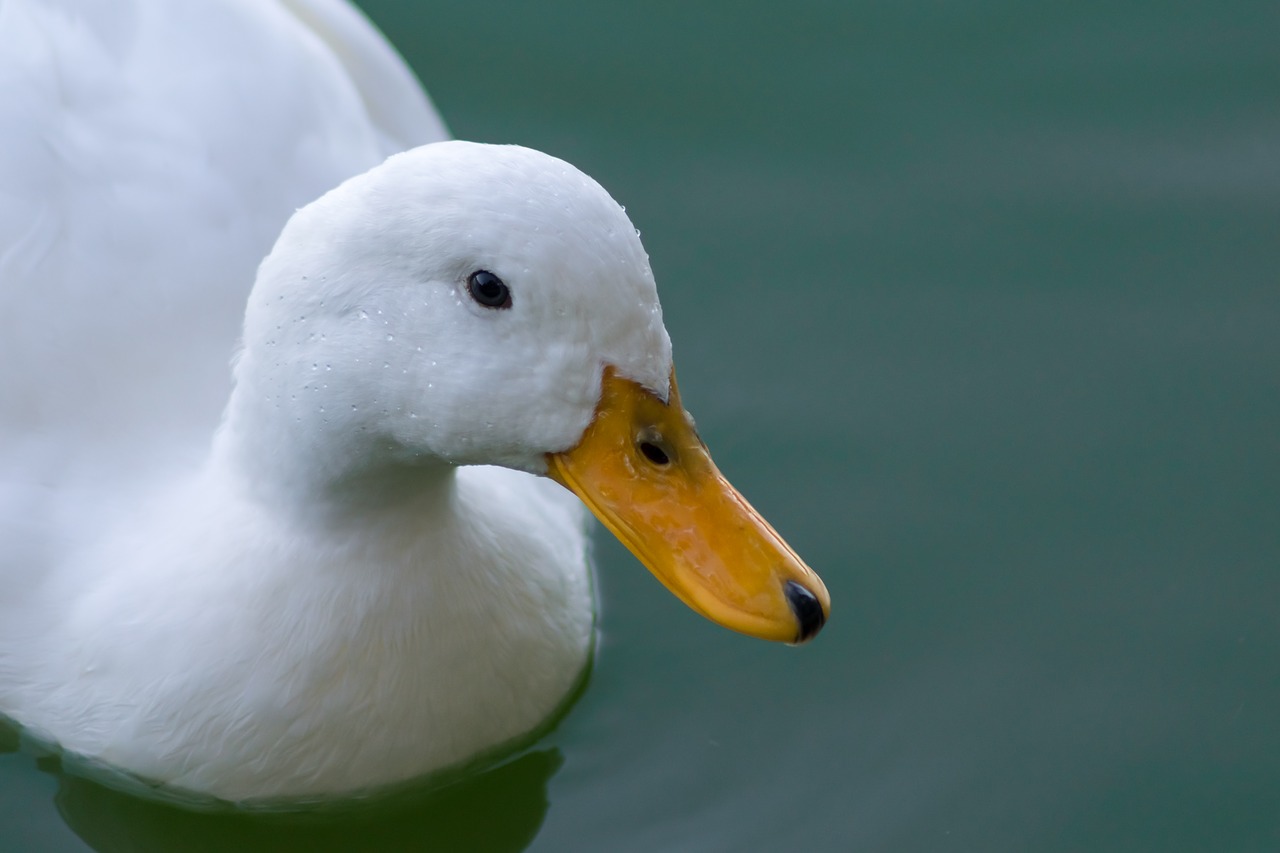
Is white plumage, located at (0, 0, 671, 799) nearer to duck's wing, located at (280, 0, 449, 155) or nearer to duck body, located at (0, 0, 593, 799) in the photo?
duck body, located at (0, 0, 593, 799)

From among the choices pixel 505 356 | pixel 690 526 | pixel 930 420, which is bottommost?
pixel 930 420

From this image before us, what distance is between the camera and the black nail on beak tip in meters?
2.47

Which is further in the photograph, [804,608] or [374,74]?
[374,74]

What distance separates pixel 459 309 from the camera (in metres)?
2.30

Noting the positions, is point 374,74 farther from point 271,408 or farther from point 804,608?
point 804,608

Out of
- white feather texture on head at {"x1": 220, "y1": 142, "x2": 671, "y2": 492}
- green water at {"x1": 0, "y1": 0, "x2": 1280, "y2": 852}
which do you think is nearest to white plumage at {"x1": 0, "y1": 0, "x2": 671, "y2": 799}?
white feather texture on head at {"x1": 220, "y1": 142, "x2": 671, "y2": 492}

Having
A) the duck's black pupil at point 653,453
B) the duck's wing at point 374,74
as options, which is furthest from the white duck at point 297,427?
the duck's wing at point 374,74

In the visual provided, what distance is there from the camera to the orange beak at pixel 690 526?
2428mm

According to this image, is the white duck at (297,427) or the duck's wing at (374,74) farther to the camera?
the duck's wing at (374,74)

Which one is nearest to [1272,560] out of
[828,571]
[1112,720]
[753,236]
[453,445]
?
[1112,720]

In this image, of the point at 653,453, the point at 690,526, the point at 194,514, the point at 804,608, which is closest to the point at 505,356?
the point at 653,453

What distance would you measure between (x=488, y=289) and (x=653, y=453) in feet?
1.19

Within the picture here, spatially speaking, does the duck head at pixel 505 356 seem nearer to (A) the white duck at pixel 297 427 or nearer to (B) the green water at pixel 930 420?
(A) the white duck at pixel 297 427

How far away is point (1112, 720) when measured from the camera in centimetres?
344
